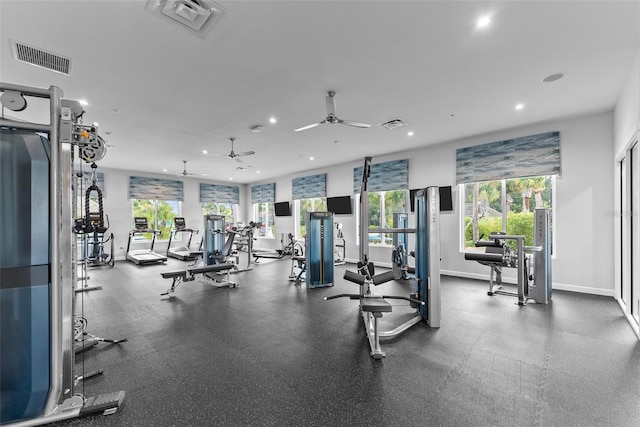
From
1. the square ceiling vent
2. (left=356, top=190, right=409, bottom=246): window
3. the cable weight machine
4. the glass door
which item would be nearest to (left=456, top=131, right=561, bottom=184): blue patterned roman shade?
the glass door

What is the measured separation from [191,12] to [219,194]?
9794 millimetres

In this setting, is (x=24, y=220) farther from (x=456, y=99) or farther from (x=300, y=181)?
(x=300, y=181)

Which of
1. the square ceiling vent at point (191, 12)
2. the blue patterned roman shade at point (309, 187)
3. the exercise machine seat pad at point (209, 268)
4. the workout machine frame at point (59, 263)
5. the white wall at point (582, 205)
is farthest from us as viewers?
the blue patterned roman shade at point (309, 187)

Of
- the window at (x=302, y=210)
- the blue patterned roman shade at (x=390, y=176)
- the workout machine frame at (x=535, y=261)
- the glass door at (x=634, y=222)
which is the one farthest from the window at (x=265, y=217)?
the glass door at (x=634, y=222)

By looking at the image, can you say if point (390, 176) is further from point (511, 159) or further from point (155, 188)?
point (155, 188)

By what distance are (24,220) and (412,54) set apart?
11.3 ft

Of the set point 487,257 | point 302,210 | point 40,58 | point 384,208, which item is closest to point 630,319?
point 487,257

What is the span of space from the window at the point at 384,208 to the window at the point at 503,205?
1.58 metres

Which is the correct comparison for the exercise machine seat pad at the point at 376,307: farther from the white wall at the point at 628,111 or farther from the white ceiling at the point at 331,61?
the white wall at the point at 628,111

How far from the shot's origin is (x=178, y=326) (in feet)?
10.7

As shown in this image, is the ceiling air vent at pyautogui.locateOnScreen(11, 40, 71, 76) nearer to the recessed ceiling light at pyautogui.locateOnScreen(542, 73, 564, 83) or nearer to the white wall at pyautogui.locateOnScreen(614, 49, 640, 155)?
the recessed ceiling light at pyautogui.locateOnScreen(542, 73, 564, 83)

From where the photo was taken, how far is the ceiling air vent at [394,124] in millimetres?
4727

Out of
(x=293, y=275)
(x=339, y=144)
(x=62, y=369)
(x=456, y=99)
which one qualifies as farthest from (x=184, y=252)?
(x=456, y=99)

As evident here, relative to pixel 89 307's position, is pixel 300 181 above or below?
above
